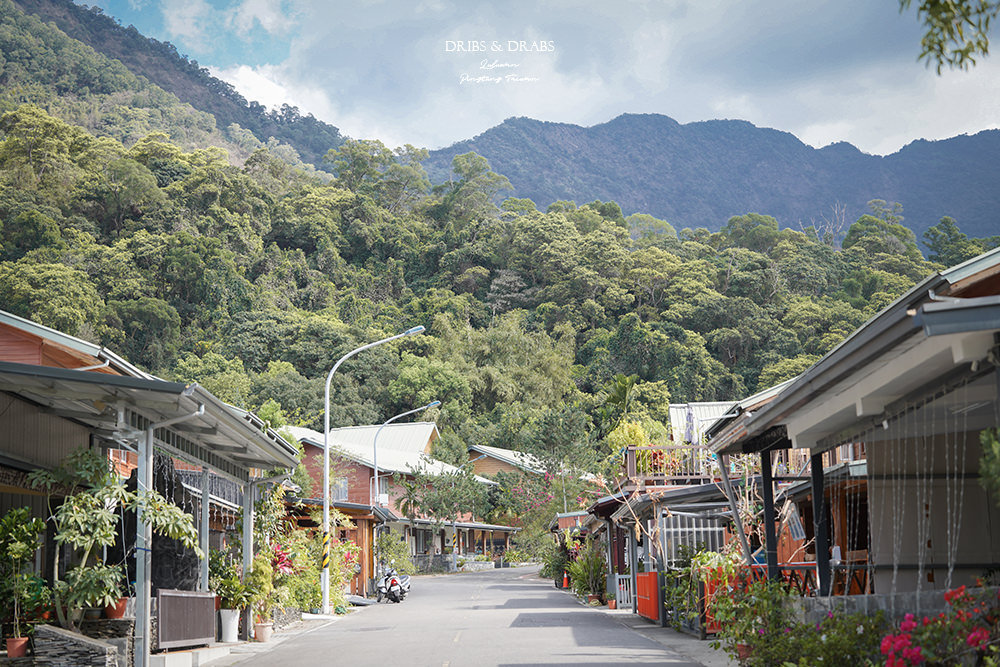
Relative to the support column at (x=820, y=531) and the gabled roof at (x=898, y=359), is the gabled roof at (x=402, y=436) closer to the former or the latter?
the support column at (x=820, y=531)

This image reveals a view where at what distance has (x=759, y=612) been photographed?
10.7 m

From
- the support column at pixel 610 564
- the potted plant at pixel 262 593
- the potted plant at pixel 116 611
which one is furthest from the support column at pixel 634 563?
the potted plant at pixel 116 611

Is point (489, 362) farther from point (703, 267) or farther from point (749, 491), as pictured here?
point (749, 491)

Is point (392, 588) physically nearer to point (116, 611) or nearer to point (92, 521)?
point (116, 611)

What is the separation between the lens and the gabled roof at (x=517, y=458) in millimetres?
61284

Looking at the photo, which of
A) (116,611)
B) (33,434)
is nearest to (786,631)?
(116,611)

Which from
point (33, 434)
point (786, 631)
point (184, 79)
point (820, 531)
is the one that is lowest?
point (786, 631)

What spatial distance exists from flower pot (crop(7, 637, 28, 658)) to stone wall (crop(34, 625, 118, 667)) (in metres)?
0.17

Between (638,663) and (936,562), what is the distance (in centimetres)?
447

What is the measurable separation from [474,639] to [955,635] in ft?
40.7

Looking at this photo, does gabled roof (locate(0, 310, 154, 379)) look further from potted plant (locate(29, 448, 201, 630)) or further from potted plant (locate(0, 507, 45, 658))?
potted plant (locate(0, 507, 45, 658))

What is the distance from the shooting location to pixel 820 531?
10.4 metres

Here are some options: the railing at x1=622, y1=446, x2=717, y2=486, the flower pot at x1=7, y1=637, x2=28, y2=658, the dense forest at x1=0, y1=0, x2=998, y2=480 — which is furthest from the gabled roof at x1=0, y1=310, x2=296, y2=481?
the dense forest at x1=0, y1=0, x2=998, y2=480

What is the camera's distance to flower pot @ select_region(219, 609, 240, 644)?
17.3 m
